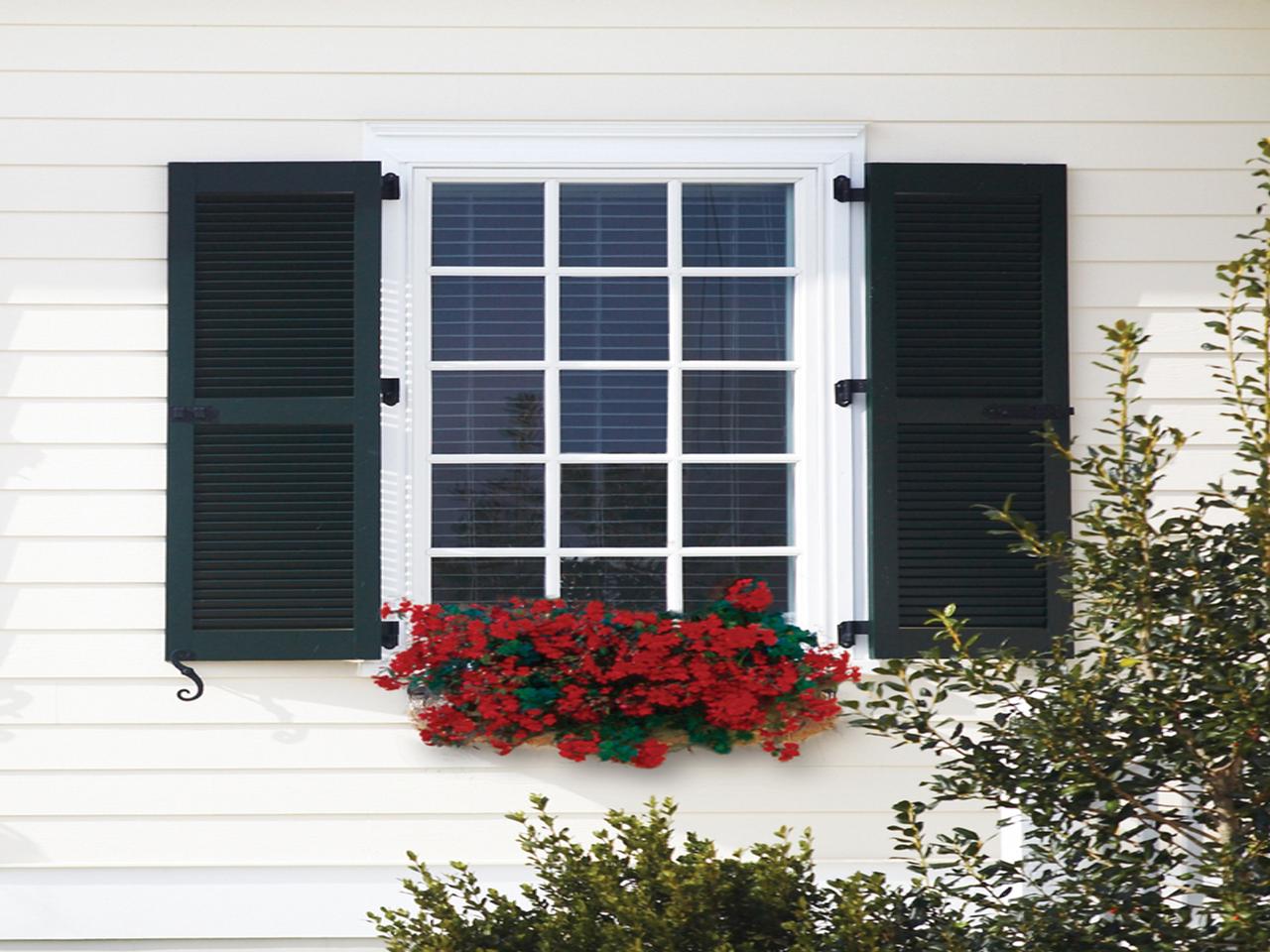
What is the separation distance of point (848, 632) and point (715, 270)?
1.03 m

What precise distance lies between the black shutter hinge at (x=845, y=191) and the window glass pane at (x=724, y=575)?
979 mm

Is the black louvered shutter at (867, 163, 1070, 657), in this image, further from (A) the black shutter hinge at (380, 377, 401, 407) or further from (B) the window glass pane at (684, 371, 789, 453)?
(A) the black shutter hinge at (380, 377, 401, 407)

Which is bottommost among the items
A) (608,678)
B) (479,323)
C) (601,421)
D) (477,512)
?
(608,678)

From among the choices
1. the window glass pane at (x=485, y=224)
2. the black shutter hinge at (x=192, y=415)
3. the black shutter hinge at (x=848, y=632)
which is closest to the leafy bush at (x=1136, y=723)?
the black shutter hinge at (x=848, y=632)

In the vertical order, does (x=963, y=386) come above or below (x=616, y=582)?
above

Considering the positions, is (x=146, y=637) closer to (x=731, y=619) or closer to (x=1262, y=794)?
(x=731, y=619)

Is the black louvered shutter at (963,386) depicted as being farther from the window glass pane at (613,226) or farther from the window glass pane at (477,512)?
the window glass pane at (477,512)

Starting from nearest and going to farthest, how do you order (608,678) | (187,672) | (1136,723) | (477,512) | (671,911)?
(1136,723) < (671,911) < (608,678) < (187,672) < (477,512)

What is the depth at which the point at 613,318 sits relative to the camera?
4.09m

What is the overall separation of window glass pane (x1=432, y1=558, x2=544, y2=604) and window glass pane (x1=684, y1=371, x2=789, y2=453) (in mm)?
577

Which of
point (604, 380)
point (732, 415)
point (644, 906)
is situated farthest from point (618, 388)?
point (644, 906)

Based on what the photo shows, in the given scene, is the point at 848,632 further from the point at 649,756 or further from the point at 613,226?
the point at 613,226

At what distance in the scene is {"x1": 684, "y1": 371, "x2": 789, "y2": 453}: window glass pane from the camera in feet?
13.4

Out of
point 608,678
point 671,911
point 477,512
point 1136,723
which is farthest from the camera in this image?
point 477,512
